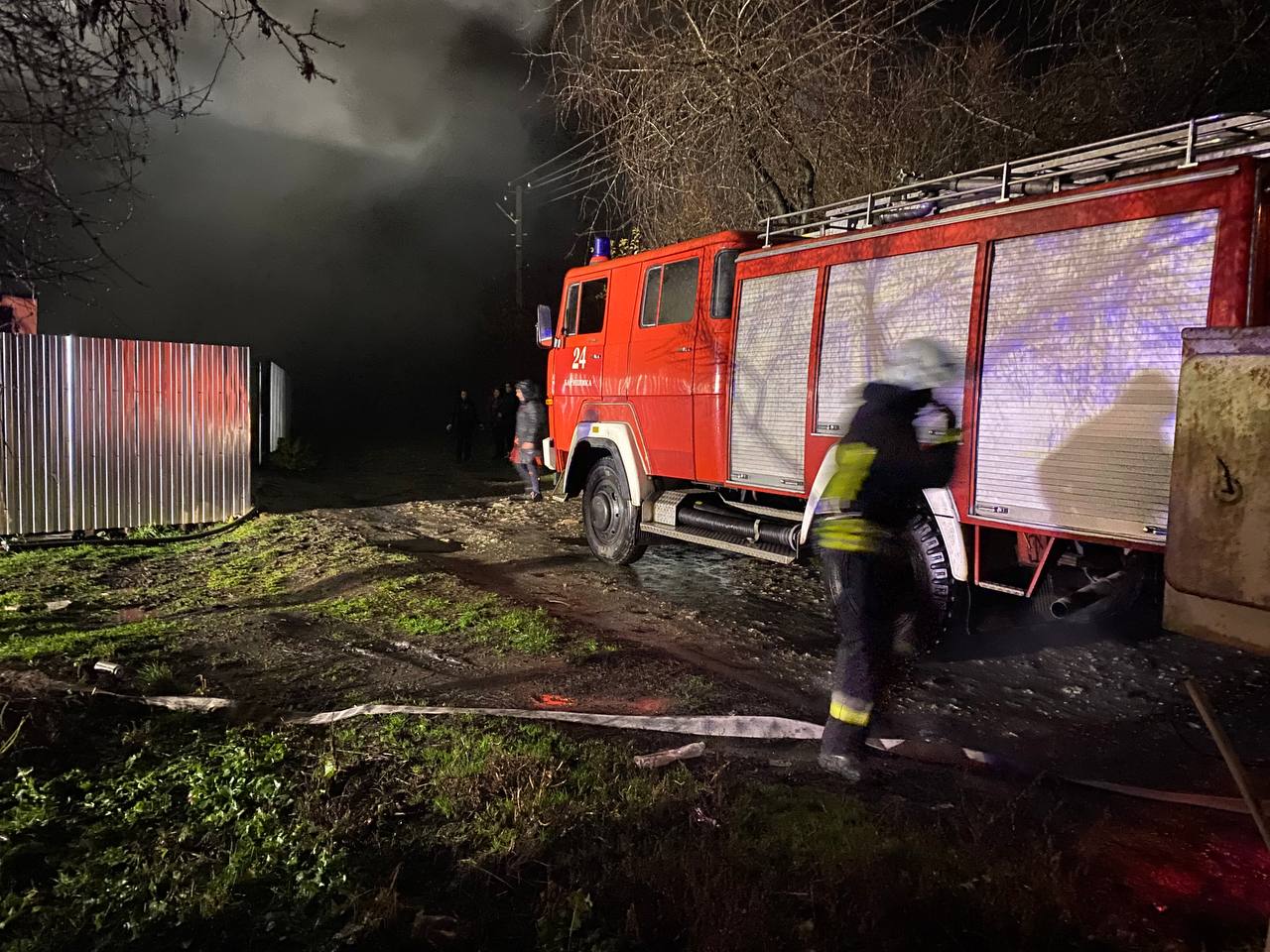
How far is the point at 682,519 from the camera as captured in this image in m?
7.45

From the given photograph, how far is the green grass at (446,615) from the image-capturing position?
5.70 meters

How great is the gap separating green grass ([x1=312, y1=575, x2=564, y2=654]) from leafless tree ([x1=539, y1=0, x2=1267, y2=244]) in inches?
201

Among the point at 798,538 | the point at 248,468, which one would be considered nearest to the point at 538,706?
the point at 798,538

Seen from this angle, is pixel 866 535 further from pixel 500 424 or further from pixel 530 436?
pixel 500 424

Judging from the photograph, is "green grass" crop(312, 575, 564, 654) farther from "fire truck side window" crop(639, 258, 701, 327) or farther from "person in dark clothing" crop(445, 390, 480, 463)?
"person in dark clothing" crop(445, 390, 480, 463)

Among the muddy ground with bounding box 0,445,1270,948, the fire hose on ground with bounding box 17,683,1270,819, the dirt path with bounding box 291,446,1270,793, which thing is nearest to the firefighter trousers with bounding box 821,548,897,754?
the muddy ground with bounding box 0,445,1270,948

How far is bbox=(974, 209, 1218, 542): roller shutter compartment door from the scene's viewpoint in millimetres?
4242

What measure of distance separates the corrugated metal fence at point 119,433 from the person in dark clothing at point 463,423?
25.6ft

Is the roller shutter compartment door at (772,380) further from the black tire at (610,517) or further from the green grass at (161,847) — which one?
the green grass at (161,847)

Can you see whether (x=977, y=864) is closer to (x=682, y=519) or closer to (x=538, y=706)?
(x=538, y=706)

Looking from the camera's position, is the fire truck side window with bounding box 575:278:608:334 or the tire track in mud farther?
the fire truck side window with bounding box 575:278:608:334

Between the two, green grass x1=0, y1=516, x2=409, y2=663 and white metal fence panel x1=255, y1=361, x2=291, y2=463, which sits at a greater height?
white metal fence panel x1=255, y1=361, x2=291, y2=463

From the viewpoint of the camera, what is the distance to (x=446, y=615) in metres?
6.26

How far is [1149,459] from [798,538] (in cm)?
255
